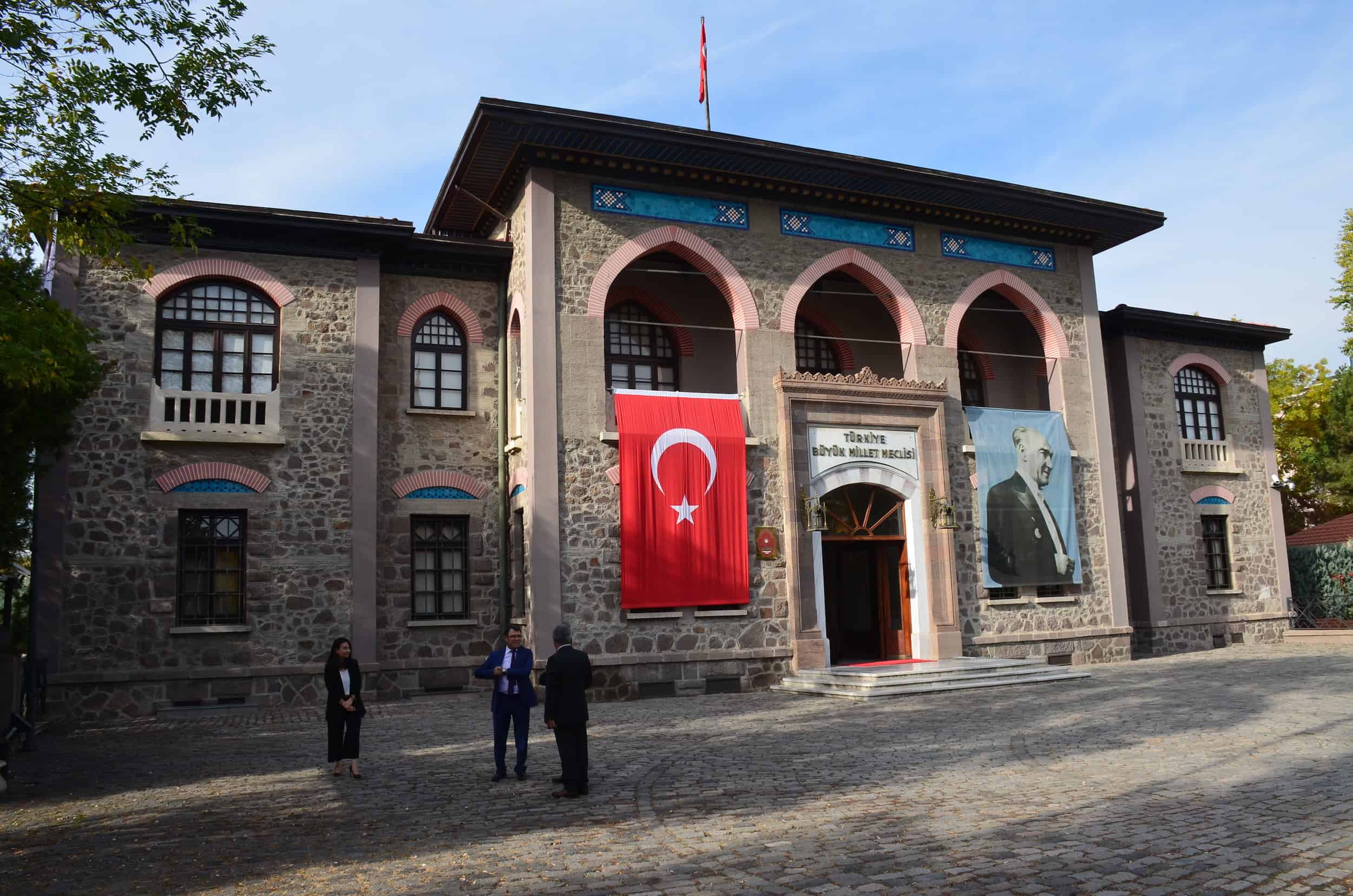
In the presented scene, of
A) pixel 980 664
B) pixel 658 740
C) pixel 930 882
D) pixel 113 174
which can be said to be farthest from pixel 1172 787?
pixel 113 174

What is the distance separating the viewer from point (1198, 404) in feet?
76.4

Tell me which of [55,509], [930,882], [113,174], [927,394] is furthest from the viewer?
[927,394]

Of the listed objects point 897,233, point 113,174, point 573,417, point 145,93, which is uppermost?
point 897,233

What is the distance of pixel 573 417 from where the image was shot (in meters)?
16.1

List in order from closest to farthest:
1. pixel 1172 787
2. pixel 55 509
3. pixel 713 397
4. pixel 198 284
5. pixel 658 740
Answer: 1. pixel 1172 787
2. pixel 658 740
3. pixel 55 509
4. pixel 198 284
5. pixel 713 397

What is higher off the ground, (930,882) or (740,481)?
(740,481)

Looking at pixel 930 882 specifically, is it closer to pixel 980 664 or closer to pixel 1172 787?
pixel 1172 787

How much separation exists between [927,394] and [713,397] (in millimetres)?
4129

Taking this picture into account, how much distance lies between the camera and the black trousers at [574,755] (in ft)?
26.6

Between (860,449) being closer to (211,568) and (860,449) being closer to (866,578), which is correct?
(866,578)

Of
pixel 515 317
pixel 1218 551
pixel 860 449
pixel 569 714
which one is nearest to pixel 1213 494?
pixel 1218 551

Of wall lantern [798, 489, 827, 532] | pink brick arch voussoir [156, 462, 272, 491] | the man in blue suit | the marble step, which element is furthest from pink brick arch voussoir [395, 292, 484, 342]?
the man in blue suit

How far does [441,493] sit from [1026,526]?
10.7 m

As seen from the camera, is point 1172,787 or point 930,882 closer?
point 930,882
